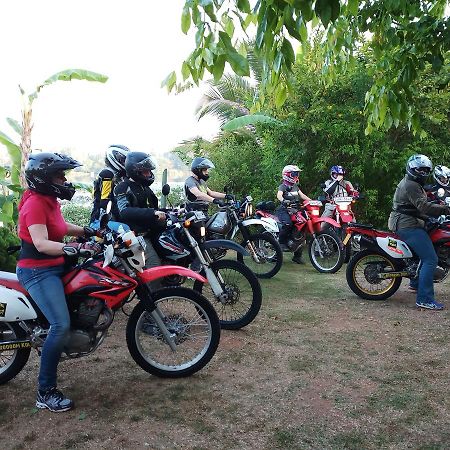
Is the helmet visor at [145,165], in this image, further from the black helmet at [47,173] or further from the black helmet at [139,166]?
the black helmet at [47,173]

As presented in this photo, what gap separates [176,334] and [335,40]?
3.00m

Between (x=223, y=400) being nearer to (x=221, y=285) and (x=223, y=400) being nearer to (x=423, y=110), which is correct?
(x=221, y=285)

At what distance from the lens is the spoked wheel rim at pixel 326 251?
855cm

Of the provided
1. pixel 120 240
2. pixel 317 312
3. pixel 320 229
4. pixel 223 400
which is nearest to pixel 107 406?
pixel 223 400

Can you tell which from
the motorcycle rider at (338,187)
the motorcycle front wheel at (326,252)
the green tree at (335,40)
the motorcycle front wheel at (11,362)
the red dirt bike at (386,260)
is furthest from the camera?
the motorcycle rider at (338,187)

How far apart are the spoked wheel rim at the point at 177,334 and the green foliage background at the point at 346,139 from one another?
701 centimetres

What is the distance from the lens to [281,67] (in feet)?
8.30

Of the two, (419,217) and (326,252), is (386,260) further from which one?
(326,252)

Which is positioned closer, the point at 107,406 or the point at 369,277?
the point at 107,406

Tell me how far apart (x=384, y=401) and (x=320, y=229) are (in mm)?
5260

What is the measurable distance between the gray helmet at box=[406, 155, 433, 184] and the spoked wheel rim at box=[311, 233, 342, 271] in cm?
271

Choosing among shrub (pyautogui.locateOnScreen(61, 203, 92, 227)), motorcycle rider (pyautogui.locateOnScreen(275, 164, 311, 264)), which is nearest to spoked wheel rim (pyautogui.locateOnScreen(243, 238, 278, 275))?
motorcycle rider (pyautogui.locateOnScreen(275, 164, 311, 264))

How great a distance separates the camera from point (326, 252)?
859 cm

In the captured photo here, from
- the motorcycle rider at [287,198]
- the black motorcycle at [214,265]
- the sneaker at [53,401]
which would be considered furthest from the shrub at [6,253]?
the motorcycle rider at [287,198]
